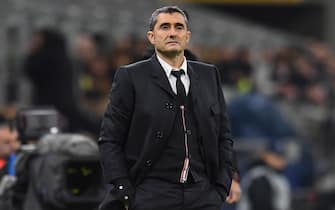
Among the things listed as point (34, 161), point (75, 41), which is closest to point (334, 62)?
point (75, 41)

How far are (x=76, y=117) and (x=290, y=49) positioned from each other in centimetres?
875

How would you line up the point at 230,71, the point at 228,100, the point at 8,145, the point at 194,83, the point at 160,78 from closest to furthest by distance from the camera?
the point at 160,78
the point at 194,83
the point at 8,145
the point at 228,100
the point at 230,71

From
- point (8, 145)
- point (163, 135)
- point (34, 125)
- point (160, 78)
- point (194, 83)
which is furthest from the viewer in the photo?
point (8, 145)

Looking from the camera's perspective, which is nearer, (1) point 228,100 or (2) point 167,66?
(2) point 167,66

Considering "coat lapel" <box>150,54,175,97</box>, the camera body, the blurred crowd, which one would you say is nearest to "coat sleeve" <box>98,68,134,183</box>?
"coat lapel" <box>150,54,175,97</box>

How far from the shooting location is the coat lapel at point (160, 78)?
802 centimetres

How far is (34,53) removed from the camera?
17188mm

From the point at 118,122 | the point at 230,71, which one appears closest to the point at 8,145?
the point at 118,122

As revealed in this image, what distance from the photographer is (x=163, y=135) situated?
26.0 feet

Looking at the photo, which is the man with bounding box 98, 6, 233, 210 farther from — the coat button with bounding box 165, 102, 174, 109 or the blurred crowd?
the blurred crowd

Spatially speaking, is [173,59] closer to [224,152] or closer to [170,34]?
[170,34]

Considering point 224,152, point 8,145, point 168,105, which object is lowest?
point 8,145

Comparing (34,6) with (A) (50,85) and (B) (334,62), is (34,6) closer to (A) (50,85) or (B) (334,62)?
(A) (50,85)

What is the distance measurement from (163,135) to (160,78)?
353 millimetres
